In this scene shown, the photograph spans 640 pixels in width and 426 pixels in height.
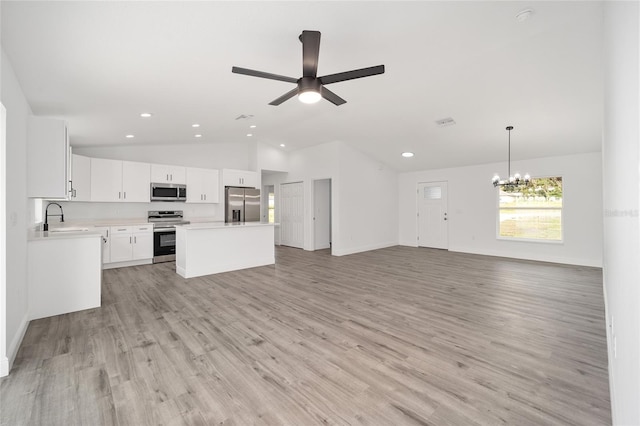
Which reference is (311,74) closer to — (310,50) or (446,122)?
(310,50)

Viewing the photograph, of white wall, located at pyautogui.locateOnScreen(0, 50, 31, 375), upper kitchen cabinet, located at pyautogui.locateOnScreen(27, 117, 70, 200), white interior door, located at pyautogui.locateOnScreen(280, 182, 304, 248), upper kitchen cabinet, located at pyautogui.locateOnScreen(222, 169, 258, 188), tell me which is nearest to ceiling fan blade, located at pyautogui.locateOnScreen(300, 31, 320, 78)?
white wall, located at pyautogui.locateOnScreen(0, 50, 31, 375)

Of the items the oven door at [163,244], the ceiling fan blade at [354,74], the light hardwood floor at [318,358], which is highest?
the ceiling fan blade at [354,74]

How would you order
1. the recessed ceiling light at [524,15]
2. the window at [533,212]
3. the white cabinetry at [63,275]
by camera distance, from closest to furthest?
the recessed ceiling light at [524,15] → the white cabinetry at [63,275] → the window at [533,212]

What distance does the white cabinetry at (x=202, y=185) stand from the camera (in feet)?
22.7

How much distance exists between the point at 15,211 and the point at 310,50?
289cm

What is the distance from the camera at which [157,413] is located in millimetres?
1732

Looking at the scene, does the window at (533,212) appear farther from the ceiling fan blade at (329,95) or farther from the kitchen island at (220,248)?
the kitchen island at (220,248)

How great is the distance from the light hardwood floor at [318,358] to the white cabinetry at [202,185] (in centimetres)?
302

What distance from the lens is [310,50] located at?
7.76 ft

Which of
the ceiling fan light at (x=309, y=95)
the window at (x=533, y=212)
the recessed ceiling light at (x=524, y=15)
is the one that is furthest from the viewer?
the window at (x=533, y=212)

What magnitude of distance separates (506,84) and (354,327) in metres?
3.97

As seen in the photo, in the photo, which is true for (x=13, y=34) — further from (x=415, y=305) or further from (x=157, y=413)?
(x=415, y=305)

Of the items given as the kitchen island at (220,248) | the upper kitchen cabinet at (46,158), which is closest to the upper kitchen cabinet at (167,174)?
the kitchen island at (220,248)

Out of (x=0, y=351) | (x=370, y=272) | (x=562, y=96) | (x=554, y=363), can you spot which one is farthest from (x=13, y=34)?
(x=562, y=96)
